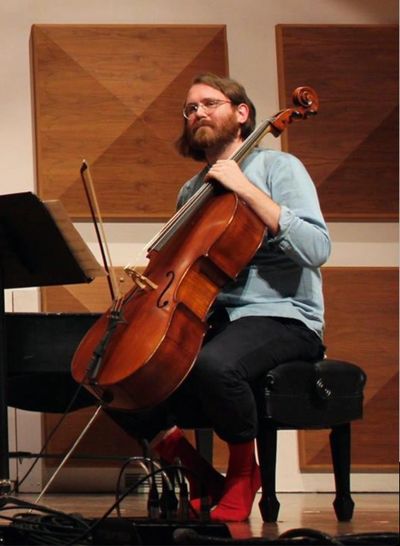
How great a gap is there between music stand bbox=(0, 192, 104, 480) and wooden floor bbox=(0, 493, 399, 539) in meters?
0.59

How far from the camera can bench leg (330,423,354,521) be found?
317 centimetres

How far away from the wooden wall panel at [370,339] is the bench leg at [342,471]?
142cm

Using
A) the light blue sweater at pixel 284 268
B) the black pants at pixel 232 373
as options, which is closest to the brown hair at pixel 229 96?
the light blue sweater at pixel 284 268

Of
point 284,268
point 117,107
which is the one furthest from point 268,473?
point 117,107

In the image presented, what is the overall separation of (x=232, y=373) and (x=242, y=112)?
3.13 ft

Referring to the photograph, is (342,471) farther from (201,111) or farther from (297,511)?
(201,111)

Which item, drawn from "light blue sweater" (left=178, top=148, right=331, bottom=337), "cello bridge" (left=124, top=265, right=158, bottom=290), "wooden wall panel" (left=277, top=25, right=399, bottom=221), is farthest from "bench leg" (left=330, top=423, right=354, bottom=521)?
"wooden wall panel" (left=277, top=25, right=399, bottom=221)

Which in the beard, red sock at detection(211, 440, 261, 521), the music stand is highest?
the beard

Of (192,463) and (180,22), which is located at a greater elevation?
(180,22)

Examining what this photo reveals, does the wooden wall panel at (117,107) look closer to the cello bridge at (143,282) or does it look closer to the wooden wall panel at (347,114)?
the wooden wall panel at (347,114)

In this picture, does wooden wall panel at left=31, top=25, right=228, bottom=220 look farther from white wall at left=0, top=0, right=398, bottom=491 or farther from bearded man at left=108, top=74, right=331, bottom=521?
bearded man at left=108, top=74, right=331, bottom=521

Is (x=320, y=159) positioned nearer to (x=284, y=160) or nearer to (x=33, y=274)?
(x=284, y=160)

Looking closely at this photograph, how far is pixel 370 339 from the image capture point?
4770 millimetres

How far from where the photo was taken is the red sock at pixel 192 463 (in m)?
3.28
